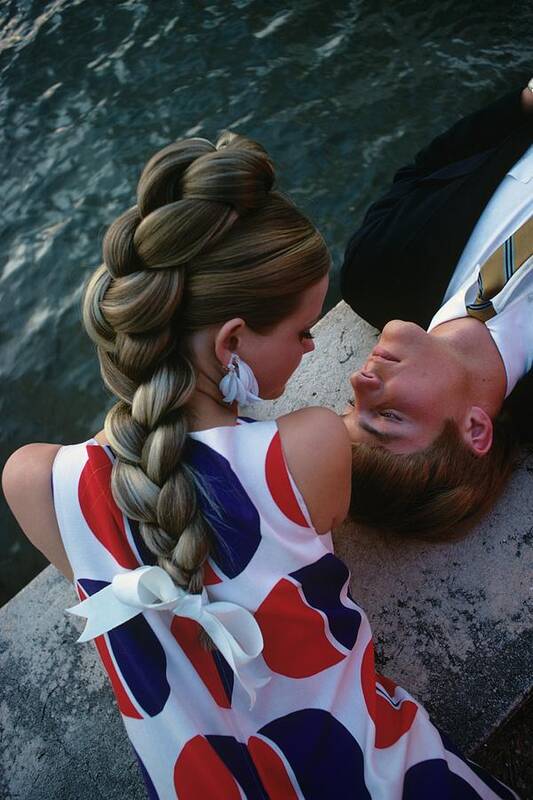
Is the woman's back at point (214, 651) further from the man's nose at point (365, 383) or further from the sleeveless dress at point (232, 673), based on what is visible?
the man's nose at point (365, 383)

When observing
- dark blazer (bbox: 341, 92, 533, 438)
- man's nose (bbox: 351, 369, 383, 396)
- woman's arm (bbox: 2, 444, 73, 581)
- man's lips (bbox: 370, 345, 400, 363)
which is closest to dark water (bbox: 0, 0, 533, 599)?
dark blazer (bbox: 341, 92, 533, 438)

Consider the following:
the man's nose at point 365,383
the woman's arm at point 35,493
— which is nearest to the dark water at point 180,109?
the man's nose at point 365,383

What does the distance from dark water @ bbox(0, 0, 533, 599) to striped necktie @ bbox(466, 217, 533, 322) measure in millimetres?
1595

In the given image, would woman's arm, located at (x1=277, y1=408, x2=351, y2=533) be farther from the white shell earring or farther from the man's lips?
the man's lips

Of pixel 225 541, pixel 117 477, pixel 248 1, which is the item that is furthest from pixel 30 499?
pixel 248 1

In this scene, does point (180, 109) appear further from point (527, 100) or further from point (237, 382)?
point (237, 382)

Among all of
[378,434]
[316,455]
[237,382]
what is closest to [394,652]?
[378,434]

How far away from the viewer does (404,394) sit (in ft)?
8.50

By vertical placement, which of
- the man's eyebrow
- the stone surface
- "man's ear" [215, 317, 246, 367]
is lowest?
the stone surface

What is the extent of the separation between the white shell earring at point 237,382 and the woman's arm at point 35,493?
545 millimetres

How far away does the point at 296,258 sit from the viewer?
1.94 m

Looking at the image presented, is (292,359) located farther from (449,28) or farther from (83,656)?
(449,28)

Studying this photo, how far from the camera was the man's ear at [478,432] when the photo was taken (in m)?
2.64

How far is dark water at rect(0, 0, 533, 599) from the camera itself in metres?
4.65
